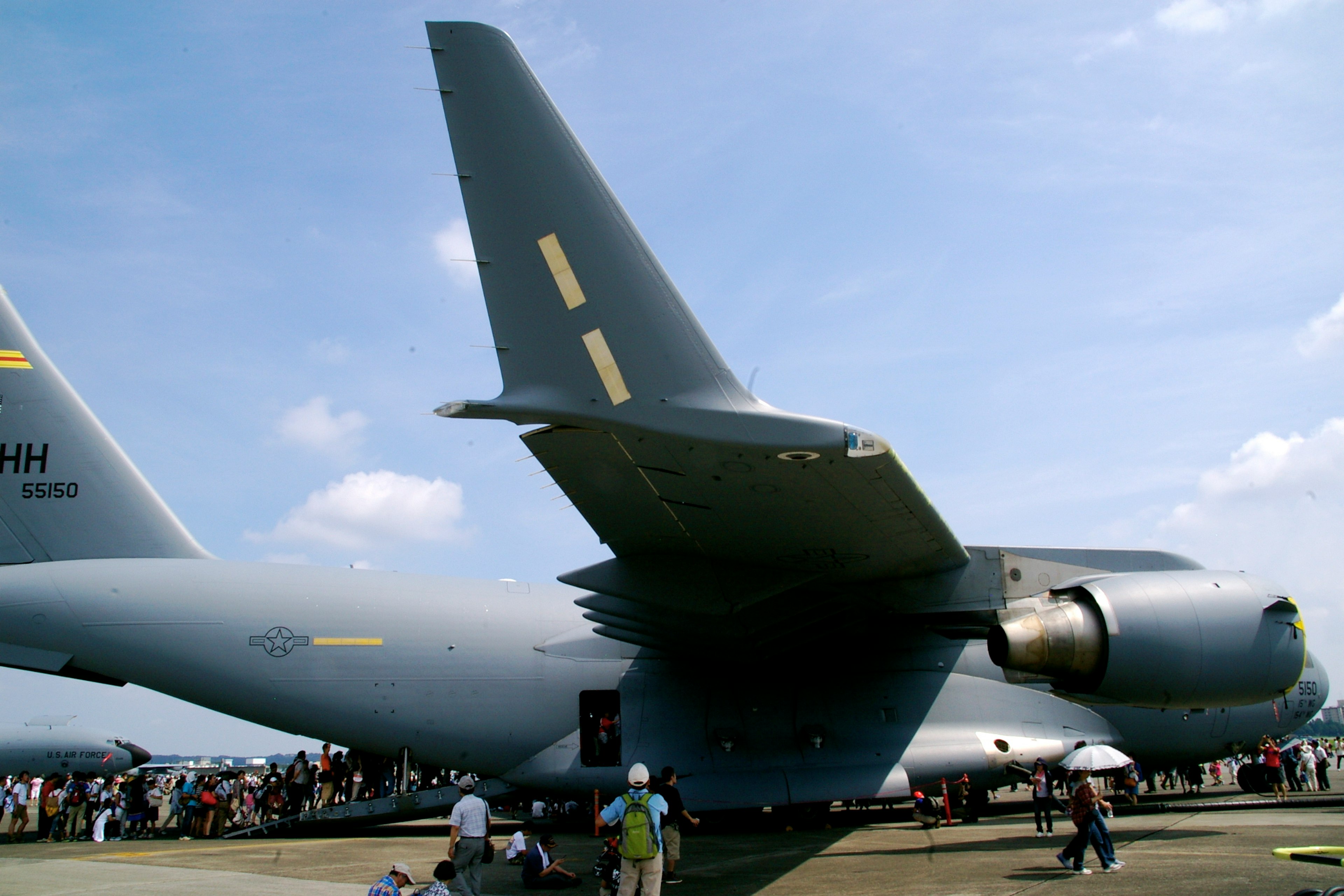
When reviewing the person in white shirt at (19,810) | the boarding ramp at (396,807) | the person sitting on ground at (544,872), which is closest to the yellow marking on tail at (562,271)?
the person sitting on ground at (544,872)

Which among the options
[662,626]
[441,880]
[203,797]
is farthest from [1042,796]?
[203,797]

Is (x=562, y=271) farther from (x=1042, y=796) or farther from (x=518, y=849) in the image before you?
(x=1042, y=796)

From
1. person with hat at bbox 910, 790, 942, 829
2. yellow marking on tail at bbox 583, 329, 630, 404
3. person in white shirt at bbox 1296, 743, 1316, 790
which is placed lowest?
person in white shirt at bbox 1296, 743, 1316, 790

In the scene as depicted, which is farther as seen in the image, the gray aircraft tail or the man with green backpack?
the gray aircraft tail

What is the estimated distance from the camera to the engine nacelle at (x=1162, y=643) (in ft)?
27.8

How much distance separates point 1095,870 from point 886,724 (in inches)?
156

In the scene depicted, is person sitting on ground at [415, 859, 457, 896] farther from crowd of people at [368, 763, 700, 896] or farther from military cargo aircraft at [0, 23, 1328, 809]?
military cargo aircraft at [0, 23, 1328, 809]

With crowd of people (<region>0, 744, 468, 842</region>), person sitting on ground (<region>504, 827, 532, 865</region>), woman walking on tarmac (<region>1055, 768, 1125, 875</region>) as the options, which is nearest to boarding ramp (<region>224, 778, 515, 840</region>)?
crowd of people (<region>0, 744, 468, 842</region>)

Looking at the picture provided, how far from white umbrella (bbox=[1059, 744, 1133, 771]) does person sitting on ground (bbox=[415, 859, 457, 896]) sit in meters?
6.00

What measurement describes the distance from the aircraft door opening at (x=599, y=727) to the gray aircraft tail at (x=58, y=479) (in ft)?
19.2

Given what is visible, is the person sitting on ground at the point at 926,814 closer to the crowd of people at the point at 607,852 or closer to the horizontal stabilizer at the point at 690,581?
the horizontal stabilizer at the point at 690,581

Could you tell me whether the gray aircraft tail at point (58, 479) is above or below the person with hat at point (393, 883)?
above

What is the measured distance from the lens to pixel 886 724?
449 inches

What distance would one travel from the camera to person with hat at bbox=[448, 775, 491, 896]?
6652mm
